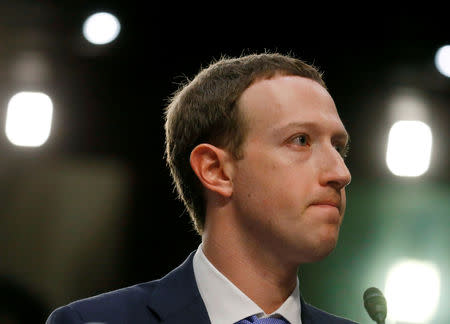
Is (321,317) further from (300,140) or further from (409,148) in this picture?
(409,148)

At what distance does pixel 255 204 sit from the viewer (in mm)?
1778

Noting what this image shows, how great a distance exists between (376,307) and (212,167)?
603mm

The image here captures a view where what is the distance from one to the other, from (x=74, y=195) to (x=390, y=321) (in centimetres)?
172

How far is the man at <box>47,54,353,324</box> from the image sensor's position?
1.73 metres

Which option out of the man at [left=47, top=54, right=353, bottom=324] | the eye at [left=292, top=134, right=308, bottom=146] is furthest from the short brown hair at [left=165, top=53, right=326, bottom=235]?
the eye at [left=292, top=134, right=308, bottom=146]

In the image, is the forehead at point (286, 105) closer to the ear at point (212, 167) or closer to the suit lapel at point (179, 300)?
the ear at point (212, 167)

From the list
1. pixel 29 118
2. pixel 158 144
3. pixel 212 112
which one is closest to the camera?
pixel 212 112

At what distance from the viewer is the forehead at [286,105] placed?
1.82 m

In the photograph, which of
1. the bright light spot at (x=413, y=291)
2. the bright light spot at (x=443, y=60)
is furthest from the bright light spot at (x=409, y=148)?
the bright light spot at (x=413, y=291)

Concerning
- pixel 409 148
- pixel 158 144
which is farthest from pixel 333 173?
pixel 409 148

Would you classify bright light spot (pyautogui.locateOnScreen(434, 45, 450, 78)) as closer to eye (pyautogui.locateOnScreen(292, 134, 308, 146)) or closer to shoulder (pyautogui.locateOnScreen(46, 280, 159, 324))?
eye (pyautogui.locateOnScreen(292, 134, 308, 146))

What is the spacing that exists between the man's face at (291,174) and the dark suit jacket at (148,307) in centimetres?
24

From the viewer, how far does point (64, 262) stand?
3.29 metres

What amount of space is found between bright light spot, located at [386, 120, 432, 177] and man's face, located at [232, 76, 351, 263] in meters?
1.81
